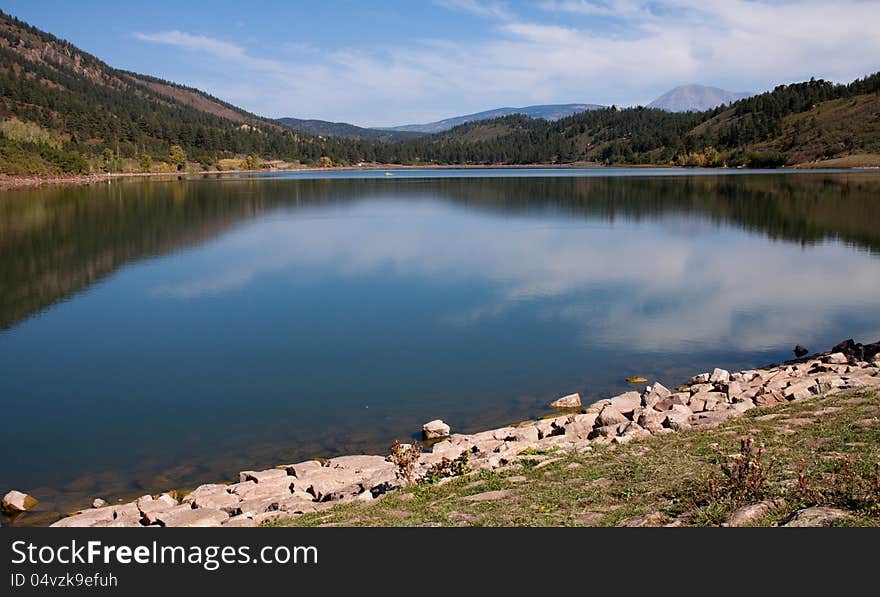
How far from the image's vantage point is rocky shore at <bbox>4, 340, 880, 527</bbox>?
11.0 m

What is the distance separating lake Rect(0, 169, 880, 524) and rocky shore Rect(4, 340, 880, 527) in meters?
1.60

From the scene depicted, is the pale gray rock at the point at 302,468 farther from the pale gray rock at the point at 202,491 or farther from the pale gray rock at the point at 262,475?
the pale gray rock at the point at 202,491

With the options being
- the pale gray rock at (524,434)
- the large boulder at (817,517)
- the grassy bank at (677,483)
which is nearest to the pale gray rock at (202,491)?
the grassy bank at (677,483)

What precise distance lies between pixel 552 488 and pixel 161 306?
76.3 ft

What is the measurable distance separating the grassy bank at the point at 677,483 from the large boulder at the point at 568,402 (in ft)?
15.3

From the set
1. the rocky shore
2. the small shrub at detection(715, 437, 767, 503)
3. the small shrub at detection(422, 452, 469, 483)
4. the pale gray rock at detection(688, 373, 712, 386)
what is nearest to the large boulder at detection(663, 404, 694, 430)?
the rocky shore

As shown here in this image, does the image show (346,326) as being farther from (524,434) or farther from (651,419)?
(651,419)

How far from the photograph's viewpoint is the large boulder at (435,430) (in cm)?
1552

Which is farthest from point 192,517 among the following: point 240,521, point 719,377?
point 719,377

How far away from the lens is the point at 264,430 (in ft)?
52.9

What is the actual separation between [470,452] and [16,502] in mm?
8161

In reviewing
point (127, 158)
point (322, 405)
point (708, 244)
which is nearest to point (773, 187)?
point (708, 244)

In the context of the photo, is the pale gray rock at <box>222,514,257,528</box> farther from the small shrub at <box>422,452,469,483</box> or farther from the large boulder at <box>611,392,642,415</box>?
the large boulder at <box>611,392,642,415</box>
